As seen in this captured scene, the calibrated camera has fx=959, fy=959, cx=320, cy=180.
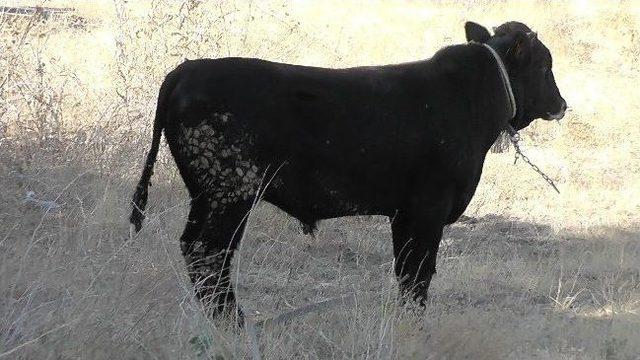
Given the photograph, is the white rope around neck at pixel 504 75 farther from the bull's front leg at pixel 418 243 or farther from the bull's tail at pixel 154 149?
the bull's tail at pixel 154 149

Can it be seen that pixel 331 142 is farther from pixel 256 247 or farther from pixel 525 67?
pixel 256 247

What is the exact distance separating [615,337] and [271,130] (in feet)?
7.71

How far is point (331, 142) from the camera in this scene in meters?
5.28

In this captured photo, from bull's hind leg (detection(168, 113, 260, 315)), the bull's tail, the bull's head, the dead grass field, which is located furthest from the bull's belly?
the bull's head

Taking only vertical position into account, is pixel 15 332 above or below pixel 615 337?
above

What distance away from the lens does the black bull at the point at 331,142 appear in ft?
16.6

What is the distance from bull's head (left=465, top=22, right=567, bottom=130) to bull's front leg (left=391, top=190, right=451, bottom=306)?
108cm

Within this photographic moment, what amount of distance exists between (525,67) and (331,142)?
5.36 ft

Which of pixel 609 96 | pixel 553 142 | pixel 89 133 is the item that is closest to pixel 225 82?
pixel 89 133

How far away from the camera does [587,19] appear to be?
20938mm

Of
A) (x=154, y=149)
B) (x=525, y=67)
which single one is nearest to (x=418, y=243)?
(x=525, y=67)

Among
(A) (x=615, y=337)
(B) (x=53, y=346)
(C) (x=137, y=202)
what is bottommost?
(A) (x=615, y=337)

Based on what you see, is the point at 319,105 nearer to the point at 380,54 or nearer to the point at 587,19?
the point at 380,54

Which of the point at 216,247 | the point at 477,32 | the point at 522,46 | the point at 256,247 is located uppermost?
the point at 477,32
